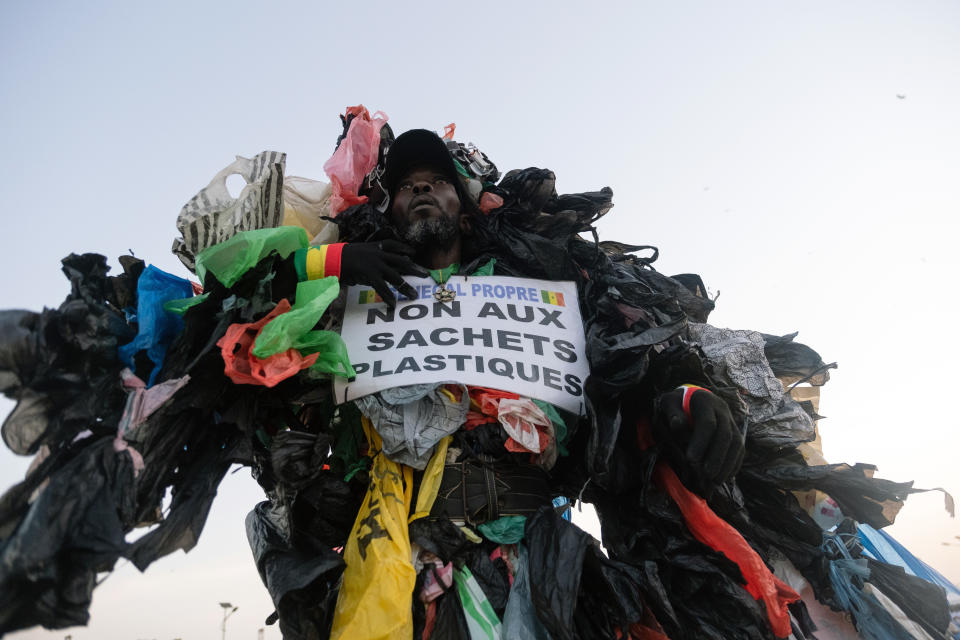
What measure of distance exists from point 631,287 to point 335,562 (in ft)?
4.95

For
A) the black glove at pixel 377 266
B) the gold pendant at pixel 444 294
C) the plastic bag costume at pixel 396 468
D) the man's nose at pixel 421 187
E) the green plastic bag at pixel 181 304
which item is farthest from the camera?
the man's nose at pixel 421 187

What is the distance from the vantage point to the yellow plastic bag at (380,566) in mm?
1742

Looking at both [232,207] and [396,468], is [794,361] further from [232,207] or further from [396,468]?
[232,207]

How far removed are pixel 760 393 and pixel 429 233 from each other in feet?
5.19

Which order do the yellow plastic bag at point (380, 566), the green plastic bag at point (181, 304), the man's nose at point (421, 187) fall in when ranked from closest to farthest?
the yellow plastic bag at point (380, 566) < the green plastic bag at point (181, 304) < the man's nose at point (421, 187)

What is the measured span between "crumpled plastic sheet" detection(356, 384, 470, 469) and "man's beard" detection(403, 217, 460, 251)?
0.88 meters

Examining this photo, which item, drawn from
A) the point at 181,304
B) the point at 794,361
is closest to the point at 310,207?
the point at 181,304

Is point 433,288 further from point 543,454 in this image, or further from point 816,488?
point 816,488

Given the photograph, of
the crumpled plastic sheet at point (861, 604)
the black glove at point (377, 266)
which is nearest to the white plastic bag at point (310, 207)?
the black glove at point (377, 266)

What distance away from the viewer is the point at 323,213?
2.96 m

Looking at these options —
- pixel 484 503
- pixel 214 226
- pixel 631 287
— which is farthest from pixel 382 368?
pixel 631 287

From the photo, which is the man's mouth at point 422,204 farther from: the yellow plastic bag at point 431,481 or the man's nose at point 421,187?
the yellow plastic bag at point 431,481

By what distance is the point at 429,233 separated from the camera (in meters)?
2.83

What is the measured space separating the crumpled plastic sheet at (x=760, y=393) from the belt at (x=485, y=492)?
0.84 meters
